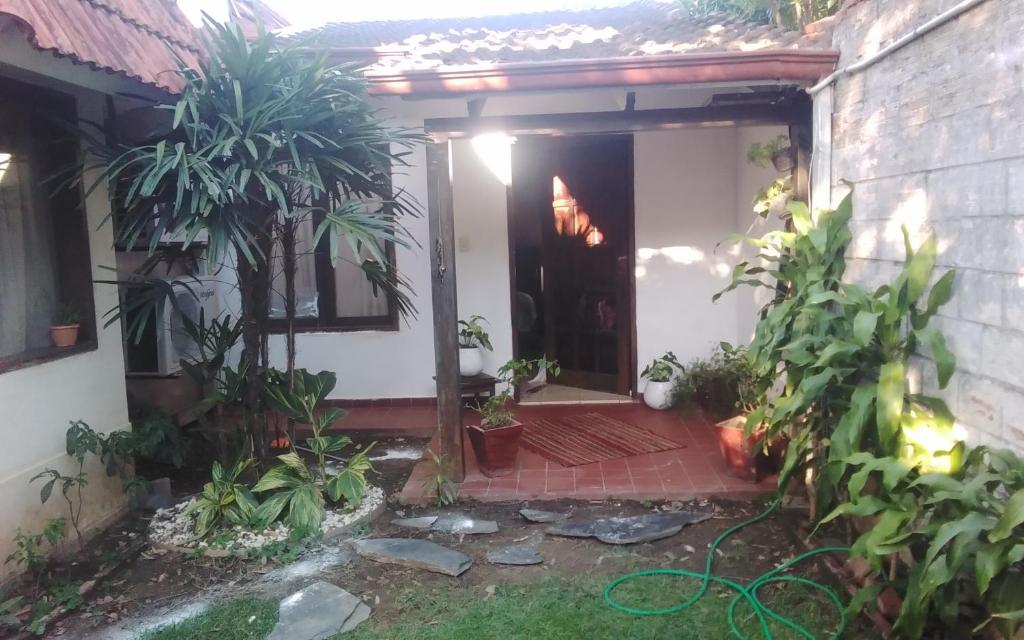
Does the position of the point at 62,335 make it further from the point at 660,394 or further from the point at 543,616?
the point at 660,394

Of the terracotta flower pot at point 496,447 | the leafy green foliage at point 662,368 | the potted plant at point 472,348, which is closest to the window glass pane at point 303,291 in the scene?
the potted plant at point 472,348

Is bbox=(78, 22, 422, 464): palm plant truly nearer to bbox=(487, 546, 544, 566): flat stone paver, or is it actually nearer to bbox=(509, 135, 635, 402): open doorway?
bbox=(487, 546, 544, 566): flat stone paver

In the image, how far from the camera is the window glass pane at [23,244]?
3.73 metres

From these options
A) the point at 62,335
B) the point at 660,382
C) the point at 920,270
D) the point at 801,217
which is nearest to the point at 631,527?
the point at 801,217

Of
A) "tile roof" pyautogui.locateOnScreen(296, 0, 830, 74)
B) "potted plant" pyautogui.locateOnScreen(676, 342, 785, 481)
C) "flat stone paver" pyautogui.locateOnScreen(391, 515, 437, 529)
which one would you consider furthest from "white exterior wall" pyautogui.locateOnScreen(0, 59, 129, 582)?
"potted plant" pyautogui.locateOnScreen(676, 342, 785, 481)

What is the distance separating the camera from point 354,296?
654cm

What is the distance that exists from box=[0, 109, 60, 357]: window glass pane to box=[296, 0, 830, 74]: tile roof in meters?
1.83

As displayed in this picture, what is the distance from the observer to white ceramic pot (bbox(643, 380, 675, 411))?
606cm

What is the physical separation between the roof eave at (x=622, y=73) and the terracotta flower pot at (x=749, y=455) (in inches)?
78.2

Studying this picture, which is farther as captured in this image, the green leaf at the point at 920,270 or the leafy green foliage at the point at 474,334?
the leafy green foliage at the point at 474,334

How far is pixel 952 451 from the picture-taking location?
2553 mm

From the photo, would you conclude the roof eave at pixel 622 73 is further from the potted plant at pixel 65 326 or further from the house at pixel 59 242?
the potted plant at pixel 65 326

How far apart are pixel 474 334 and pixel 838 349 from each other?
3576 millimetres

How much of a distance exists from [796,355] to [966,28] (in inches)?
54.7
